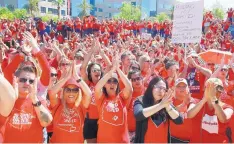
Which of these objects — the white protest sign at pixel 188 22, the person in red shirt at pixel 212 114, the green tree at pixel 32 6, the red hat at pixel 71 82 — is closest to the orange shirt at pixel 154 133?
the person in red shirt at pixel 212 114

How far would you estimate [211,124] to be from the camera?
3852mm

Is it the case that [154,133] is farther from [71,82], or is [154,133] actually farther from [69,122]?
[71,82]

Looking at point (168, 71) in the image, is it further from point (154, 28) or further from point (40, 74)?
point (154, 28)

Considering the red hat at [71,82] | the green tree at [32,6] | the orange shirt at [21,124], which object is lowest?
the orange shirt at [21,124]

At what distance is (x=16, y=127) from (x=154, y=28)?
2165 cm

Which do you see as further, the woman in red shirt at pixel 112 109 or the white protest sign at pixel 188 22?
the white protest sign at pixel 188 22

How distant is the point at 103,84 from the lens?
4195mm

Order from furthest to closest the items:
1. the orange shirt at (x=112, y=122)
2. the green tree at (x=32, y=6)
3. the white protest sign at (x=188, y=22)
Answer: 1. the green tree at (x=32, y=6)
2. the white protest sign at (x=188, y=22)
3. the orange shirt at (x=112, y=122)

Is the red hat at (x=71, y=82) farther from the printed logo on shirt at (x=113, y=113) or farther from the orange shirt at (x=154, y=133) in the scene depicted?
the orange shirt at (x=154, y=133)

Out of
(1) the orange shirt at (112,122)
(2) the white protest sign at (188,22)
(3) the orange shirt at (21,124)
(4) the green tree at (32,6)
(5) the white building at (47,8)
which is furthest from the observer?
(5) the white building at (47,8)

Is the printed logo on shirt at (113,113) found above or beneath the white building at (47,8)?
beneath

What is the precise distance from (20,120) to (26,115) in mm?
68

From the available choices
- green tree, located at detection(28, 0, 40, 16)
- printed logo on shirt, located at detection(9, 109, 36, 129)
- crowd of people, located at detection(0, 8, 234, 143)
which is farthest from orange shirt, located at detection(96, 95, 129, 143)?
green tree, located at detection(28, 0, 40, 16)

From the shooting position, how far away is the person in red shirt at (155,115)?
11.9 feet
